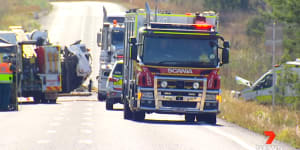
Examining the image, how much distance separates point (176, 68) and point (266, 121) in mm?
2926

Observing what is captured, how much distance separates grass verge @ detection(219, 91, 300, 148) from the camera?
1551 centimetres

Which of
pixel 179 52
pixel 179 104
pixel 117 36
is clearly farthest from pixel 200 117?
pixel 117 36

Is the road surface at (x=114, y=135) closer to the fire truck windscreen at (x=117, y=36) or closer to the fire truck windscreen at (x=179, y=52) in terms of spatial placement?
the fire truck windscreen at (x=179, y=52)

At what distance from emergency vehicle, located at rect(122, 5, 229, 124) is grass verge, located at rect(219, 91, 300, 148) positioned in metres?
1.31

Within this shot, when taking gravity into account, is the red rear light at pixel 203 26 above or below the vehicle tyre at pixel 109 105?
above

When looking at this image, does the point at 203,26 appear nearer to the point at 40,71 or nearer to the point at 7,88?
the point at 7,88

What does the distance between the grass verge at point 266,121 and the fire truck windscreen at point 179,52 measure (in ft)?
6.37

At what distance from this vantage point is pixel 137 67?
746 inches

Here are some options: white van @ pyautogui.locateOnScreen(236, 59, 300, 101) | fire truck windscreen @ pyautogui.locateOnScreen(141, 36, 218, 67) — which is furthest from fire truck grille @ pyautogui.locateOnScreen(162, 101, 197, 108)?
white van @ pyautogui.locateOnScreen(236, 59, 300, 101)

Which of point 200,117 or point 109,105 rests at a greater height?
point 200,117

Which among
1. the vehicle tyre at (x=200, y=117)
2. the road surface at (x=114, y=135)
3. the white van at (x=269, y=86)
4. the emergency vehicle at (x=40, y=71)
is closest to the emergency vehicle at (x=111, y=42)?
the emergency vehicle at (x=40, y=71)

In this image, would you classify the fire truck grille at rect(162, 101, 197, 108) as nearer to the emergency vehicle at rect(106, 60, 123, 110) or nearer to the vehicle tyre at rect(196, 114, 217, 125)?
the vehicle tyre at rect(196, 114, 217, 125)

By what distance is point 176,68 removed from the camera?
60.9ft

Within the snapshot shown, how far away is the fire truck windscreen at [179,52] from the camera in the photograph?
61.0 feet
